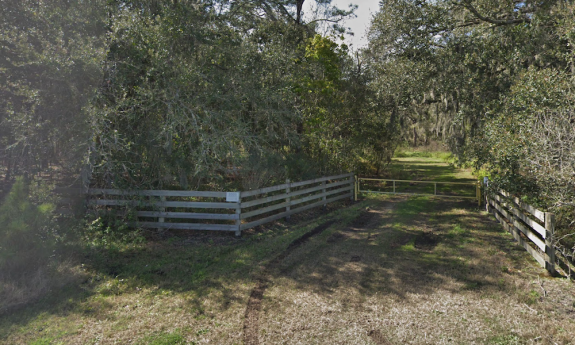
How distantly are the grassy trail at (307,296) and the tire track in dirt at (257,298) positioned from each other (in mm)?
20

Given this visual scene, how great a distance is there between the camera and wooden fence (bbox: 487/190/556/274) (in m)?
6.34

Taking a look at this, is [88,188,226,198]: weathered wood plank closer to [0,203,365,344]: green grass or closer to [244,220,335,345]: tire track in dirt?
[0,203,365,344]: green grass

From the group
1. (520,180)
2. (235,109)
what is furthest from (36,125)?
(520,180)

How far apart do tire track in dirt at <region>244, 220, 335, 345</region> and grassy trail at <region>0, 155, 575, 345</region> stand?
0.06 ft

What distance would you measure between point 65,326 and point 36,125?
5.42 m

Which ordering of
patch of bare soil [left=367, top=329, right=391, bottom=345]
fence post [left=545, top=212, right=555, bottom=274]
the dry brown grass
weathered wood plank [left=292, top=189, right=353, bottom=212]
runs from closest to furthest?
1. patch of bare soil [left=367, top=329, right=391, bottom=345]
2. the dry brown grass
3. fence post [left=545, top=212, right=555, bottom=274]
4. weathered wood plank [left=292, top=189, right=353, bottom=212]

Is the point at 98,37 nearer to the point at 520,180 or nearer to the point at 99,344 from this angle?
the point at 99,344

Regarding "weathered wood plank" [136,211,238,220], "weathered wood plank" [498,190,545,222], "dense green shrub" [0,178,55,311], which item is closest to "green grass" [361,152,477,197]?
"weathered wood plank" [498,190,545,222]

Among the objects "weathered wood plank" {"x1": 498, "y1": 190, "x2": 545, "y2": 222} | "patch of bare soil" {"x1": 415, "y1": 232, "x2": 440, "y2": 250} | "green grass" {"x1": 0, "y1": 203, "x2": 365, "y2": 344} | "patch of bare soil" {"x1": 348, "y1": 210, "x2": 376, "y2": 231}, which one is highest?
"weathered wood plank" {"x1": 498, "y1": 190, "x2": 545, "y2": 222}

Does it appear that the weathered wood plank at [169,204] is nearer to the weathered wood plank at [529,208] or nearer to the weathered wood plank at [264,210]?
the weathered wood plank at [264,210]

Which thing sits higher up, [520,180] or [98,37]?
[98,37]

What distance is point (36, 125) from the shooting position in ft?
26.7

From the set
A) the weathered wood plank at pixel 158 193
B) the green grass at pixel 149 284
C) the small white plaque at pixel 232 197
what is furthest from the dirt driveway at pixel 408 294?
the weathered wood plank at pixel 158 193

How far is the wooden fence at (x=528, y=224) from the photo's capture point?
20.8ft
